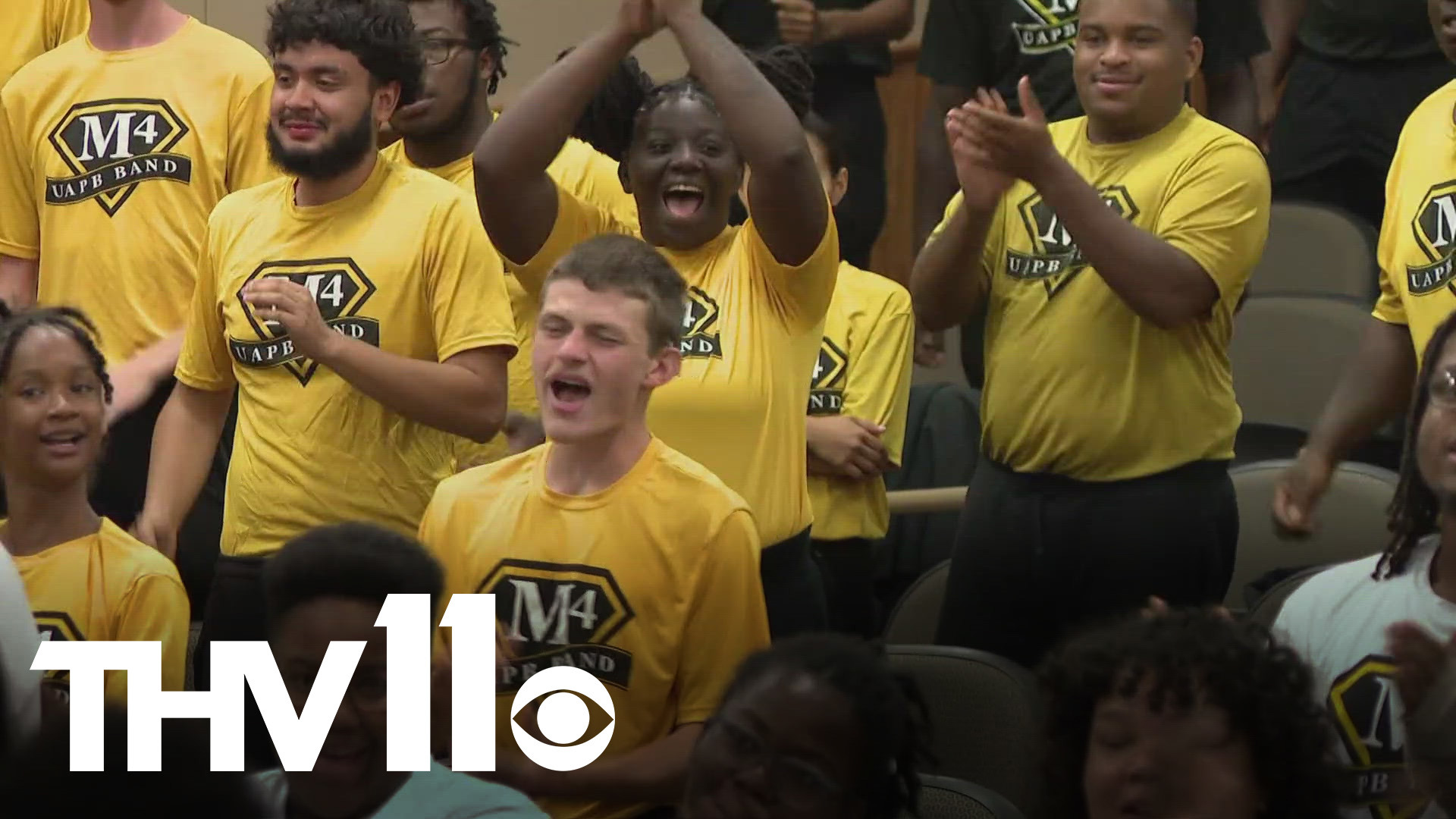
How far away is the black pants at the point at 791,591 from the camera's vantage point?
315 centimetres

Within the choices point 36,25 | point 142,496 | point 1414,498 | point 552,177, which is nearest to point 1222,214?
point 1414,498

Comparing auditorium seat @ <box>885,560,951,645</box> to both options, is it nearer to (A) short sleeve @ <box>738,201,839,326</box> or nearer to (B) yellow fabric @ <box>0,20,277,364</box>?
(A) short sleeve @ <box>738,201,839,326</box>

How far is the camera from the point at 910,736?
98.8 inches

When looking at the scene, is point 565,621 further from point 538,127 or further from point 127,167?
point 127,167

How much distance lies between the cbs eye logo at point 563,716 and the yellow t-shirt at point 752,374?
470mm

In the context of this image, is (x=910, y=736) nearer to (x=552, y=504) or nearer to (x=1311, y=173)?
(x=552, y=504)

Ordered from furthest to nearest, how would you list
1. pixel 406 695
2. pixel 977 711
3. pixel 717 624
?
1. pixel 977 711
2. pixel 717 624
3. pixel 406 695

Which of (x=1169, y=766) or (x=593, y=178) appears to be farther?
(x=593, y=178)

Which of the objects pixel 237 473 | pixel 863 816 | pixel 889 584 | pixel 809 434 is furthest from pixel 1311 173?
pixel 863 816

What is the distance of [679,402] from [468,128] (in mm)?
984

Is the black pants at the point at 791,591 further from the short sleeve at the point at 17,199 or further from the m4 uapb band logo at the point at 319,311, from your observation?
the short sleeve at the point at 17,199

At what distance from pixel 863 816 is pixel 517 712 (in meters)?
0.56

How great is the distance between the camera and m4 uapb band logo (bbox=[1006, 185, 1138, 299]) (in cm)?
342

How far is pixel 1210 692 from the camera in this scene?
7.70 ft
